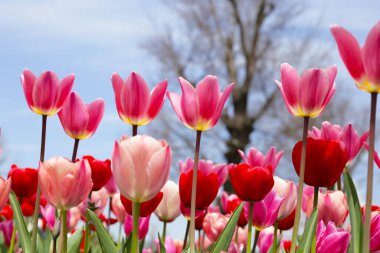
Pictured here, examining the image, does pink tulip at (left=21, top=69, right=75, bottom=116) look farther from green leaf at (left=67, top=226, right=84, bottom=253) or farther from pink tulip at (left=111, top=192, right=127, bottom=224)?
pink tulip at (left=111, top=192, right=127, bottom=224)

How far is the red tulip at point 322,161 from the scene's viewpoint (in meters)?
1.42

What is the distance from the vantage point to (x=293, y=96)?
1.33m

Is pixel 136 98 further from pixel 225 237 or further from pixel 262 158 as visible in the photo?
pixel 262 158

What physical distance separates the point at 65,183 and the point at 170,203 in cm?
72

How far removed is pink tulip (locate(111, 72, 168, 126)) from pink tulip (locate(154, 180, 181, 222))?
0.57 m

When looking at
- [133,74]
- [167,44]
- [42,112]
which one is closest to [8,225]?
[42,112]

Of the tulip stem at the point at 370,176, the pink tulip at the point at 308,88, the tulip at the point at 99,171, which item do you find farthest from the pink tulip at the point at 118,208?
the tulip stem at the point at 370,176

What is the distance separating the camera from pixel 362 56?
1091 mm

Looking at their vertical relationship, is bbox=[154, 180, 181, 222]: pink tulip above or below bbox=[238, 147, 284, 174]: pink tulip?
below

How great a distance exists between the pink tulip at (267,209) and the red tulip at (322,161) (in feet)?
0.83

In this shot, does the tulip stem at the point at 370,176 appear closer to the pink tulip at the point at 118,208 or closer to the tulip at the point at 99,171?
the tulip at the point at 99,171

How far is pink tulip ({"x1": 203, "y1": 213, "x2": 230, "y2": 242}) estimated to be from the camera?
6.99 feet

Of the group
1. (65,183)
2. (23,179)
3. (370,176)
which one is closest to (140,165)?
(65,183)

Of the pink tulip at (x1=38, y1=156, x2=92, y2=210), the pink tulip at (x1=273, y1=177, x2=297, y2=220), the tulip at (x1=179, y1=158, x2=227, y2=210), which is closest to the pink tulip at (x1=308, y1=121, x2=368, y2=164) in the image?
the pink tulip at (x1=273, y1=177, x2=297, y2=220)
